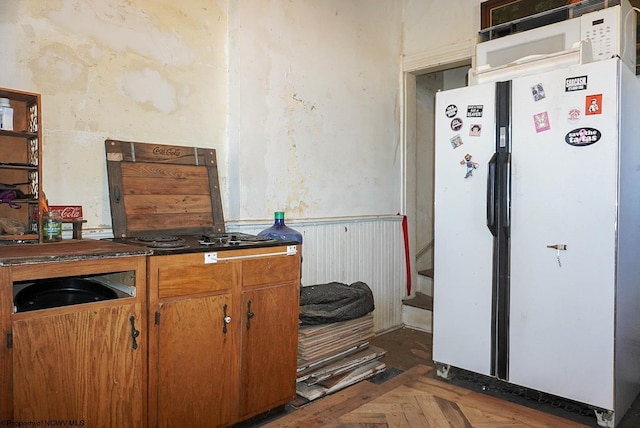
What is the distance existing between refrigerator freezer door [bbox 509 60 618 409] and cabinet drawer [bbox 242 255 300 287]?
121cm

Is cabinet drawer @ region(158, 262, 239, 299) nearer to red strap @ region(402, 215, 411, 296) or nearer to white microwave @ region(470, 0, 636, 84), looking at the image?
white microwave @ region(470, 0, 636, 84)

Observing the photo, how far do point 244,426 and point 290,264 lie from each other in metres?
0.82

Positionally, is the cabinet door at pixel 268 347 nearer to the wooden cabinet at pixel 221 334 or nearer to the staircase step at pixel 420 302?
the wooden cabinet at pixel 221 334

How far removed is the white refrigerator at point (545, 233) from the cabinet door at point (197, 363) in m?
1.35

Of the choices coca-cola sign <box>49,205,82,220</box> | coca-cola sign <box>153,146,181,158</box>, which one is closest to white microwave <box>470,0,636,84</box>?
coca-cola sign <box>153,146,181,158</box>

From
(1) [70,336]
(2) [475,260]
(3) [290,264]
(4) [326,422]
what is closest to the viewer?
(1) [70,336]

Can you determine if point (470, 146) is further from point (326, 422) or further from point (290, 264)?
point (326, 422)

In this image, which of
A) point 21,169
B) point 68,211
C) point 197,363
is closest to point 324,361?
point 197,363

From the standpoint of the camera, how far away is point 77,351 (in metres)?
1.58

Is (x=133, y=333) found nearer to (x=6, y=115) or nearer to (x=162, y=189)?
(x=162, y=189)

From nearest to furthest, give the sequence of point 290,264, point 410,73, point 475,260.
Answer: point 290,264, point 475,260, point 410,73

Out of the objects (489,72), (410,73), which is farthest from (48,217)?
(410,73)

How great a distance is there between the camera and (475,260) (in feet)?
8.43

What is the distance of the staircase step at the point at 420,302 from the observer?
3832 mm
